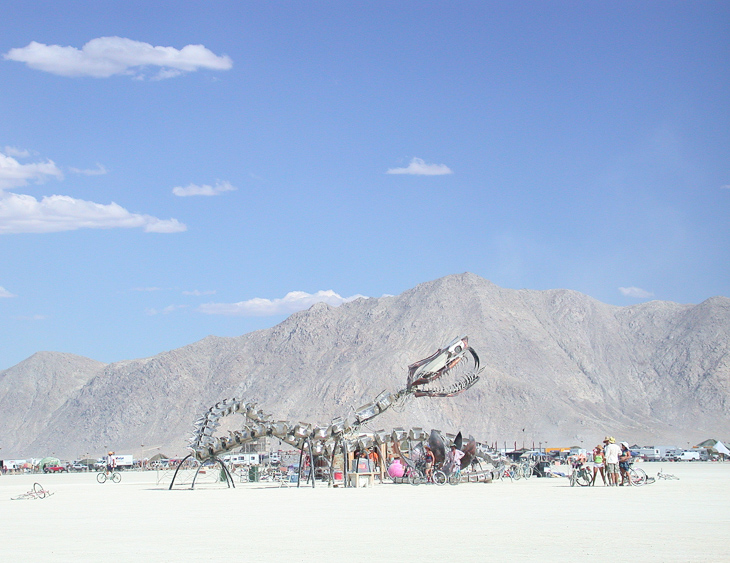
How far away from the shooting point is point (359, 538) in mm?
14102

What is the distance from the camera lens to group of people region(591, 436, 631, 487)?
28281mm

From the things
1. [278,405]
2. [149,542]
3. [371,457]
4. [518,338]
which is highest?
[518,338]

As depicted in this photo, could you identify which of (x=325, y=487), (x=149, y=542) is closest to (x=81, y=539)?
(x=149, y=542)

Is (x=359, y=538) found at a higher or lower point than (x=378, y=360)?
lower

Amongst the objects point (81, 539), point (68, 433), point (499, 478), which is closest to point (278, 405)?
point (68, 433)

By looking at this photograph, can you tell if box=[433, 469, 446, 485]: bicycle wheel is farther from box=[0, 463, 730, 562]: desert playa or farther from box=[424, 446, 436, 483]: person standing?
box=[0, 463, 730, 562]: desert playa

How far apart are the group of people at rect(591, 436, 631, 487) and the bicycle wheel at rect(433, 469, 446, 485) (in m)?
6.19

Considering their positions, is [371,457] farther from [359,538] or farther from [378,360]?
[378,360]

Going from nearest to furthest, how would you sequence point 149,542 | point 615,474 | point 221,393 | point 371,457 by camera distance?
point 149,542, point 615,474, point 371,457, point 221,393

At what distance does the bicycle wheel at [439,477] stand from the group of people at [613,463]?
20.3ft

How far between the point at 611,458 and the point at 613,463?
409mm

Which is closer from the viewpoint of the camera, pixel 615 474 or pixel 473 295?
pixel 615 474

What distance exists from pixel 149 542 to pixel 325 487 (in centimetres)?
1950

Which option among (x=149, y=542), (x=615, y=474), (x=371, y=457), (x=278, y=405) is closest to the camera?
(x=149, y=542)
